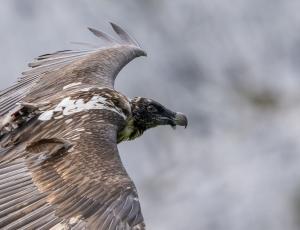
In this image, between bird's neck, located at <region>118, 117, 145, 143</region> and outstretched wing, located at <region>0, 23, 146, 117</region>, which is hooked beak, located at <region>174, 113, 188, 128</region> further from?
outstretched wing, located at <region>0, 23, 146, 117</region>

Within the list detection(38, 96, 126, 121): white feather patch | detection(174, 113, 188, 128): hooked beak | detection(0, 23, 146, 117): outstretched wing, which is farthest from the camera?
detection(174, 113, 188, 128): hooked beak

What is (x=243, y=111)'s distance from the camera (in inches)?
727

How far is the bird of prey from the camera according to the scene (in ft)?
29.2

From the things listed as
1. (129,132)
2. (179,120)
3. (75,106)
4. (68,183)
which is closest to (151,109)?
(179,120)

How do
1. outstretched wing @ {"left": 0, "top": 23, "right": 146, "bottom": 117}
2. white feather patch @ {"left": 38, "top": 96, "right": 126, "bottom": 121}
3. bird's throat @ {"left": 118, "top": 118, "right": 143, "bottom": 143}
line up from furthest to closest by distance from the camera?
outstretched wing @ {"left": 0, "top": 23, "right": 146, "bottom": 117} → bird's throat @ {"left": 118, "top": 118, "right": 143, "bottom": 143} → white feather patch @ {"left": 38, "top": 96, "right": 126, "bottom": 121}

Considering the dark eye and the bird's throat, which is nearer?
the bird's throat

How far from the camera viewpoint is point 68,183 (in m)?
9.09

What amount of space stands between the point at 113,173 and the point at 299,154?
7.53 meters

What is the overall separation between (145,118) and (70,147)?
1.86m

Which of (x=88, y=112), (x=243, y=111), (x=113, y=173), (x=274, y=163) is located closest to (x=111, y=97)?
(x=88, y=112)

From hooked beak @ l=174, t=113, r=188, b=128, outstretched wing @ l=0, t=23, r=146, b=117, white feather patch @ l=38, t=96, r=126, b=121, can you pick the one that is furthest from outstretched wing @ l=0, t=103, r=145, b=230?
hooked beak @ l=174, t=113, r=188, b=128

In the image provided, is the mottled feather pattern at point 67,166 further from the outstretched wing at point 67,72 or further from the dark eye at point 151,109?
the dark eye at point 151,109

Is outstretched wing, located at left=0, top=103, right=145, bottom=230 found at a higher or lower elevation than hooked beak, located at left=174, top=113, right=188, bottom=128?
higher

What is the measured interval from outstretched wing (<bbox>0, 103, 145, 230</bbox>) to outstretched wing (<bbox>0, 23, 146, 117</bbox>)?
138 cm
